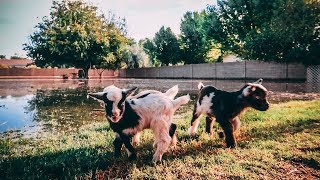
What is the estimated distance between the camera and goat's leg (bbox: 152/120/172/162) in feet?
16.4

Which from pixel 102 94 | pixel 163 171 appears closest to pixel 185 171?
pixel 163 171

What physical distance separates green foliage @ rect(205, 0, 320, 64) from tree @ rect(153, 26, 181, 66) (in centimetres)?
854

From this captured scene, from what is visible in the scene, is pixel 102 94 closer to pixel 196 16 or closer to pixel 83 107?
pixel 83 107

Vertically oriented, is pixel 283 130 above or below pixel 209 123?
below

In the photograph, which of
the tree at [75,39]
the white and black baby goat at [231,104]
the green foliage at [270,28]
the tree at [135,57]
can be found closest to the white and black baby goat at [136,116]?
the white and black baby goat at [231,104]

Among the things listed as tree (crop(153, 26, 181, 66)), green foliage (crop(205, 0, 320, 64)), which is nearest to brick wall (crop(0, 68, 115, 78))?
tree (crop(153, 26, 181, 66))

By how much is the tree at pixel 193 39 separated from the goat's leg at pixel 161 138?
1812 inches

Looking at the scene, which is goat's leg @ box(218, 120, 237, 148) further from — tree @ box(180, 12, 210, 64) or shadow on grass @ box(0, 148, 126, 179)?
tree @ box(180, 12, 210, 64)

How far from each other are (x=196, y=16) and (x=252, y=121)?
4590cm

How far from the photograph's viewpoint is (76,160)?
202 inches

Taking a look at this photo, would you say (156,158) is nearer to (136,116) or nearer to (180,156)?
(180,156)

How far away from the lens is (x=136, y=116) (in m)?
5.08

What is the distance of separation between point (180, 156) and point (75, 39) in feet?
141

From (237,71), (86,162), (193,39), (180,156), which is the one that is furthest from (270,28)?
(86,162)
